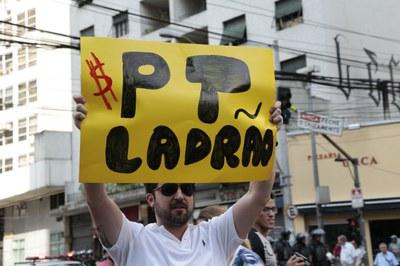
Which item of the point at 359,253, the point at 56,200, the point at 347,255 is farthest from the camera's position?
the point at 56,200

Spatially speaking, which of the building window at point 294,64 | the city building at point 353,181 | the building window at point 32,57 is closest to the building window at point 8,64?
the building window at point 32,57

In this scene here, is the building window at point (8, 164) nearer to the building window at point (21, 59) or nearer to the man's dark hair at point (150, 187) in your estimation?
the building window at point (21, 59)

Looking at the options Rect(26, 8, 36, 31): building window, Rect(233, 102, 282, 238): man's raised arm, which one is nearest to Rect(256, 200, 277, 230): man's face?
Rect(233, 102, 282, 238): man's raised arm

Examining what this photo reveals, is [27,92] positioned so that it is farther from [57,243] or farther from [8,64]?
[57,243]

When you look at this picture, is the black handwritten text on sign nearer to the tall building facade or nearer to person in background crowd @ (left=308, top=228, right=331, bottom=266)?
person in background crowd @ (left=308, top=228, right=331, bottom=266)

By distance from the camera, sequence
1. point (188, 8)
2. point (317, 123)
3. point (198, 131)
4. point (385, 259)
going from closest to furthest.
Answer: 1. point (198, 131)
2. point (385, 259)
3. point (317, 123)
4. point (188, 8)

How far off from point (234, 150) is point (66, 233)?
114ft

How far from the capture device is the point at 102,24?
36312mm

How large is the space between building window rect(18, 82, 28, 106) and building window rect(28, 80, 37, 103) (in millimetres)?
416

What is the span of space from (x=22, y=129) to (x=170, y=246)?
1573 inches

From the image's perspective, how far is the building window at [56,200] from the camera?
39.2 m

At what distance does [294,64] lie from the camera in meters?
27.0

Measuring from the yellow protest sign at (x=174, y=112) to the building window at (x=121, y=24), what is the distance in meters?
31.8

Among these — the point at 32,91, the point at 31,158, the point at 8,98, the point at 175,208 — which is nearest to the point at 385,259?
the point at 175,208
